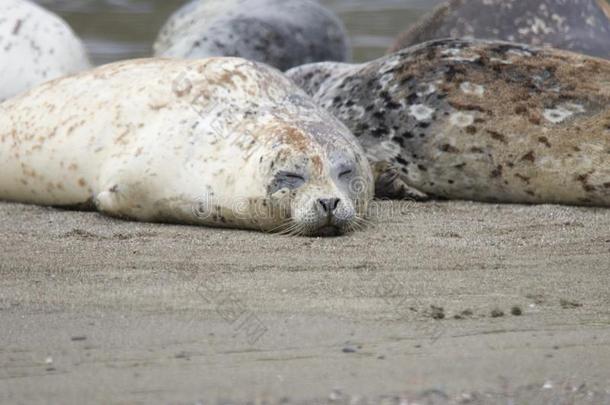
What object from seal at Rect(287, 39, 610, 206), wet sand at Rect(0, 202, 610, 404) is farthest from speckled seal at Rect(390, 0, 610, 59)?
wet sand at Rect(0, 202, 610, 404)

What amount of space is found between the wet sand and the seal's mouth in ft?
0.28

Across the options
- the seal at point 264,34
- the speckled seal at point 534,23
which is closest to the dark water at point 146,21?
the seal at point 264,34

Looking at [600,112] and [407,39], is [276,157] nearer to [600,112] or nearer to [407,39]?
[600,112]

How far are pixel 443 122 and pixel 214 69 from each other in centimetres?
Answer: 104

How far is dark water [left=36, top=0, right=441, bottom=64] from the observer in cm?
1173

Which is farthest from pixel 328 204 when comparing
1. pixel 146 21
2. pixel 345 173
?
pixel 146 21

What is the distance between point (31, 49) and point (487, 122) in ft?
9.47

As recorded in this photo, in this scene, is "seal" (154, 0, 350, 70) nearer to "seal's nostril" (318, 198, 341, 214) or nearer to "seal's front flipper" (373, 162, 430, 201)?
"seal's front flipper" (373, 162, 430, 201)

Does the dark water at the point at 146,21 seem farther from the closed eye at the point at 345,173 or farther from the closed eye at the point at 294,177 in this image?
the closed eye at the point at 294,177

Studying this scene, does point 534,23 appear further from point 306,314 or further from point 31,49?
point 306,314

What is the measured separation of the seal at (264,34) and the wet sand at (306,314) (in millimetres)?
2911

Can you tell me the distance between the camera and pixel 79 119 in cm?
584

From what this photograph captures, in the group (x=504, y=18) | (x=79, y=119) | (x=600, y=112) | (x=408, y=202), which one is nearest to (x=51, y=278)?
(x=79, y=119)

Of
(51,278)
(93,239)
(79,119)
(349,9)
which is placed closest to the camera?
(51,278)
